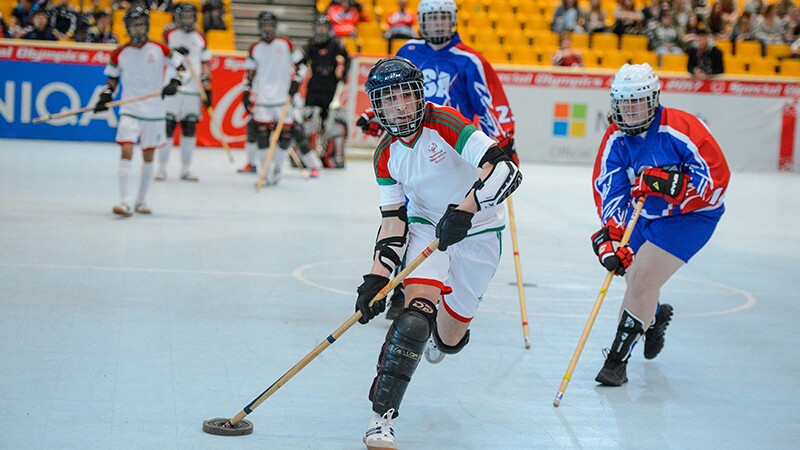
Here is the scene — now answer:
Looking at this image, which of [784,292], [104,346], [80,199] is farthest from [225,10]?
[104,346]

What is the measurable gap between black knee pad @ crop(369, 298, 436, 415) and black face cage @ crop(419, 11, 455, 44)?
318cm

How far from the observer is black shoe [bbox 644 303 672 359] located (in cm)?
573

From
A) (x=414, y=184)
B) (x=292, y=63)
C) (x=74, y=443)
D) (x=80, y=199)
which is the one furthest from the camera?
(x=292, y=63)

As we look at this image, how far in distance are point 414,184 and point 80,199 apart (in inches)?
276

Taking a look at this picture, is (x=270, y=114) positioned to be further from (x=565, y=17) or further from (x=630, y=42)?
(x=630, y=42)

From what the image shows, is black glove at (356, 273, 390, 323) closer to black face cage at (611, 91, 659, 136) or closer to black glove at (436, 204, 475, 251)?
black glove at (436, 204, 475, 251)

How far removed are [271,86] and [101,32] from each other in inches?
185

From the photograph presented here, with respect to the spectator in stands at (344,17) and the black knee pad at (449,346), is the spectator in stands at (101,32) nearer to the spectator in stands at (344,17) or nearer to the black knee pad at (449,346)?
the spectator in stands at (344,17)

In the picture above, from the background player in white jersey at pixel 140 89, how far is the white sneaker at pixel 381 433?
6.29 meters

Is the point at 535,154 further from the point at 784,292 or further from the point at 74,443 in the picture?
the point at 74,443

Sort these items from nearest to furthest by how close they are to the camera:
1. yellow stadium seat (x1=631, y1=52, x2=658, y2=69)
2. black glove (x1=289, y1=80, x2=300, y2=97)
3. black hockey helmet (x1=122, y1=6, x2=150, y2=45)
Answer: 1. black hockey helmet (x1=122, y1=6, x2=150, y2=45)
2. black glove (x1=289, y1=80, x2=300, y2=97)
3. yellow stadium seat (x1=631, y1=52, x2=658, y2=69)

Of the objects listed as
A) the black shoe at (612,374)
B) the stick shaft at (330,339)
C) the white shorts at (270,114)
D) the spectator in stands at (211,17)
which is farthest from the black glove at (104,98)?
the spectator in stands at (211,17)

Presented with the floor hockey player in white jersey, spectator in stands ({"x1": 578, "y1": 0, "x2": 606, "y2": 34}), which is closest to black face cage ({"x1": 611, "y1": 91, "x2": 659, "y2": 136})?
the floor hockey player in white jersey

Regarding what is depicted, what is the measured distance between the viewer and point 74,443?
12.9 feet
